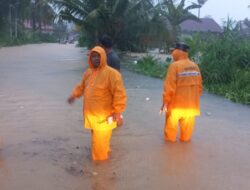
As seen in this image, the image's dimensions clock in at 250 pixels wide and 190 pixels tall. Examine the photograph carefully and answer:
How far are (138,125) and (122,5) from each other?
56.3 feet

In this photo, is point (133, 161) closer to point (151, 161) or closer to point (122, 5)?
point (151, 161)

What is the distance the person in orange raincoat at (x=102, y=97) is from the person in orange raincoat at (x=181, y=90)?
126 centimetres

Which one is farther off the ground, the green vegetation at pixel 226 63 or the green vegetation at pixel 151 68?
the green vegetation at pixel 226 63

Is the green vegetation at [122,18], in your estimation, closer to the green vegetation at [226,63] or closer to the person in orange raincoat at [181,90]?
the green vegetation at [226,63]

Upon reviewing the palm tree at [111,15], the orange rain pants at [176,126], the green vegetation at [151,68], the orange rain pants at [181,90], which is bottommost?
the green vegetation at [151,68]

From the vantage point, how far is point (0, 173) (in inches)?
222

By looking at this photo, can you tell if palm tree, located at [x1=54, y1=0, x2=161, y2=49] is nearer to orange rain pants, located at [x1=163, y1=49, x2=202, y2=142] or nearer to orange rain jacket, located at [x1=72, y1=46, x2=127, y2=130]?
orange rain pants, located at [x1=163, y1=49, x2=202, y2=142]

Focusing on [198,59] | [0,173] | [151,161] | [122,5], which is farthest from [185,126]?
[122,5]

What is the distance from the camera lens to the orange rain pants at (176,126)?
701 centimetres

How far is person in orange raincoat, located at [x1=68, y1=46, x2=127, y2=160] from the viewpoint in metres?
5.63

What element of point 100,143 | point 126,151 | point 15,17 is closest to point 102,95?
point 100,143

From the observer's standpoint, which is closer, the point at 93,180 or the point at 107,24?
the point at 93,180

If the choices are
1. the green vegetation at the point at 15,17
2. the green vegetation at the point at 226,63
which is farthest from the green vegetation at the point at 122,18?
the green vegetation at the point at 15,17

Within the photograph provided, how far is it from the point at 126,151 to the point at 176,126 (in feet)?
3.03
